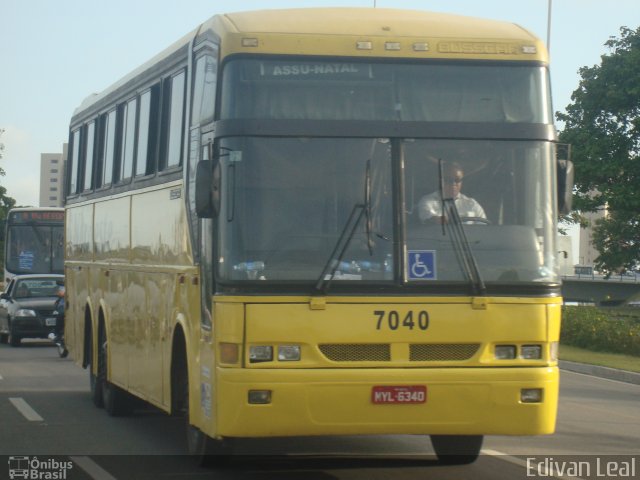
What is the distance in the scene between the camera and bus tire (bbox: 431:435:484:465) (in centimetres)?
1115

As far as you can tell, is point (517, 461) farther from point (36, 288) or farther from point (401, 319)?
point (36, 288)

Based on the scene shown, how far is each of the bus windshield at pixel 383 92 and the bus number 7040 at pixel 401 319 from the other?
1.39m

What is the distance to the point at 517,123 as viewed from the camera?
386 inches

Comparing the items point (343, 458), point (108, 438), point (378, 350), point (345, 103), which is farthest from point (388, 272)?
point (108, 438)

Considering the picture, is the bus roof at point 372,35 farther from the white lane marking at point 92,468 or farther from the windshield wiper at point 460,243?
the white lane marking at point 92,468

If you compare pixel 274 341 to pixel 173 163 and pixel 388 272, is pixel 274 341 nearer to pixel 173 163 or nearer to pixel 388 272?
pixel 388 272

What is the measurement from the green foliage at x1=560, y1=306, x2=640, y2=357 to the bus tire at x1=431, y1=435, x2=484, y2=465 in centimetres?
1699

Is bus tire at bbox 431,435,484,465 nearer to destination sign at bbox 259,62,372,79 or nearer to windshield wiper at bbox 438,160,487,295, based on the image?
windshield wiper at bbox 438,160,487,295

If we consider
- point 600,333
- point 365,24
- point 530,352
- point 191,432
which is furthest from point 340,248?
point 600,333

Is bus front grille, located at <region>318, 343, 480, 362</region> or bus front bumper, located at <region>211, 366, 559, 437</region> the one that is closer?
bus front bumper, located at <region>211, 366, 559, 437</region>

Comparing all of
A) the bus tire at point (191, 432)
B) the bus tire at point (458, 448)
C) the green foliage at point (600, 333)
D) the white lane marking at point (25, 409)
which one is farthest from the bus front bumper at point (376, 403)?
the green foliage at point (600, 333)

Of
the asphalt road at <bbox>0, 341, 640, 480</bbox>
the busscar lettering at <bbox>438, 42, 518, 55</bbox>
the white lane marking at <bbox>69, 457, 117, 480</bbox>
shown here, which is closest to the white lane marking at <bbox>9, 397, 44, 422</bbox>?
the asphalt road at <bbox>0, 341, 640, 480</bbox>

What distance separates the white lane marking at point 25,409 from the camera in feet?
48.6

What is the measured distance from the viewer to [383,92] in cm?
980
